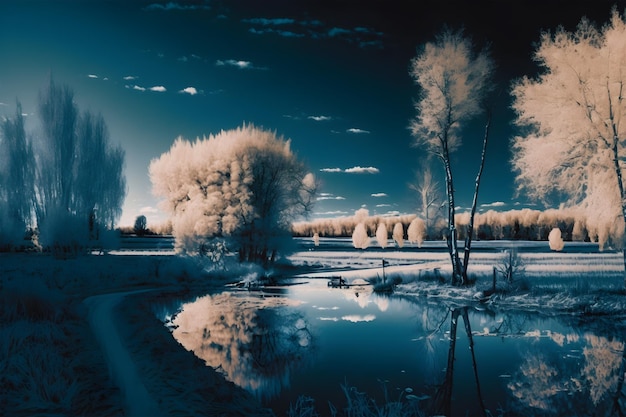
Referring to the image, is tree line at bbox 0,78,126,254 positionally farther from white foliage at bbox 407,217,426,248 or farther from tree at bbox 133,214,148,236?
white foliage at bbox 407,217,426,248

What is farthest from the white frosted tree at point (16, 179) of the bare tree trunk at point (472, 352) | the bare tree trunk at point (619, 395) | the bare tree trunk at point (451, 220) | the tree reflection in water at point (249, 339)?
the bare tree trunk at point (619, 395)

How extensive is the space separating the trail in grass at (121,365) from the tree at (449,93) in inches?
521

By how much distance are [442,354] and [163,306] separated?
10295 mm

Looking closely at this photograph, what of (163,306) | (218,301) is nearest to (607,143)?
(218,301)

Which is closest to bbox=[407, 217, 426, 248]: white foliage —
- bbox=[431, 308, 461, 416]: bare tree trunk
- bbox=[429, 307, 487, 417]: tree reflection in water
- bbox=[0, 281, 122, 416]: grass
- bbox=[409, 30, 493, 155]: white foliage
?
bbox=[409, 30, 493, 155]: white foliage

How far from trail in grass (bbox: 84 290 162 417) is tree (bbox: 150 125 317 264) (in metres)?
16.4

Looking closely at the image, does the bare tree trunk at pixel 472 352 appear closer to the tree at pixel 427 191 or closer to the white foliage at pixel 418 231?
the tree at pixel 427 191

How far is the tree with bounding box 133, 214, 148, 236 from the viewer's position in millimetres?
47875

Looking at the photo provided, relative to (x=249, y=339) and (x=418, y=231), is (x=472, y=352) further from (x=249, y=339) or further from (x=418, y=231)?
(x=418, y=231)

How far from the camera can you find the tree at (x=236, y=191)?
29953 millimetres

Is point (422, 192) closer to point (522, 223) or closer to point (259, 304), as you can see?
point (259, 304)

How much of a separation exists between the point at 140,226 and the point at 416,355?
44865 mm

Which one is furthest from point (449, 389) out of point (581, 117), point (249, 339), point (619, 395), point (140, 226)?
point (140, 226)

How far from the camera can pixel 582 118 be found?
15.0 m
